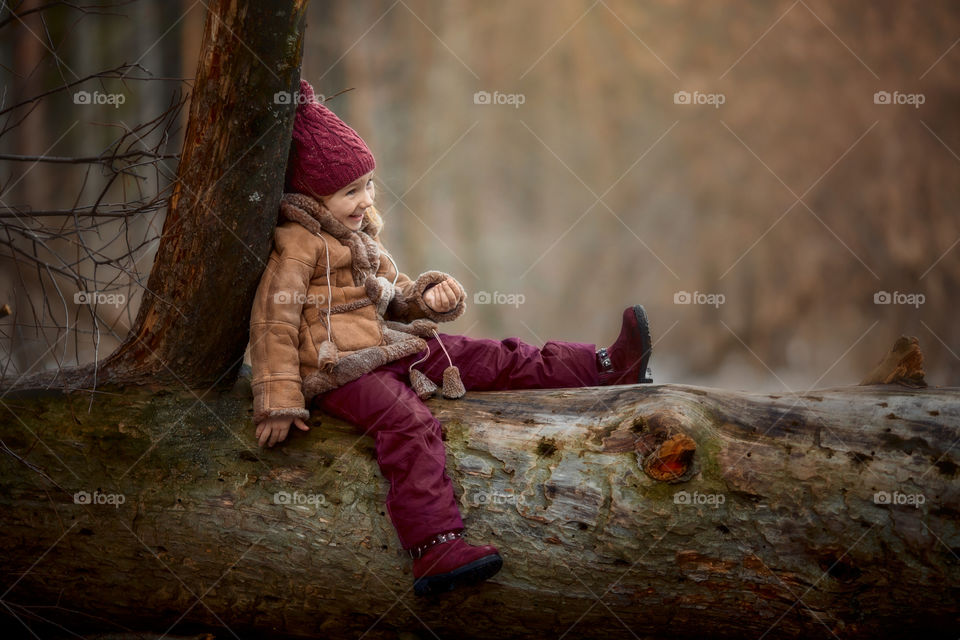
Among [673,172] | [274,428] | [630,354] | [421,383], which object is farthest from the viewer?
[673,172]

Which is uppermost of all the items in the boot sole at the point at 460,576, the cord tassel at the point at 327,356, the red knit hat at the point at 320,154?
the red knit hat at the point at 320,154

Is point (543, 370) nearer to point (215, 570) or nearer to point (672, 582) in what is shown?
point (672, 582)

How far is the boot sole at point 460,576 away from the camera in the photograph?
1.81 m

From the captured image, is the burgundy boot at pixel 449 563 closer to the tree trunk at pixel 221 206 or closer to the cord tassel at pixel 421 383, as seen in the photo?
the cord tassel at pixel 421 383

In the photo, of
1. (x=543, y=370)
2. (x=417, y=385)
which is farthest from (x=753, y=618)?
(x=417, y=385)

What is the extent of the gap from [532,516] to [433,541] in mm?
248

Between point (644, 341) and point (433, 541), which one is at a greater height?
point (644, 341)

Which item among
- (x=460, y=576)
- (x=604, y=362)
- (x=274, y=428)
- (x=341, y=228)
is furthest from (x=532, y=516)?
(x=341, y=228)

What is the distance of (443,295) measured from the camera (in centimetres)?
217

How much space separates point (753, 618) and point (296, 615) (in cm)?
112

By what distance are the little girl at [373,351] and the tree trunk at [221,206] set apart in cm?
11

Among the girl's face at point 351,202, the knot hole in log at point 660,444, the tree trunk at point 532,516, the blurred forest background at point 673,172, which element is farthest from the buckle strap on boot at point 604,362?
the blurred forest background at point 673,172

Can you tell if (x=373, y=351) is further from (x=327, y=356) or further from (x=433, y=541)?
(x=433, y=541)

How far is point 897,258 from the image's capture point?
17.5ft
